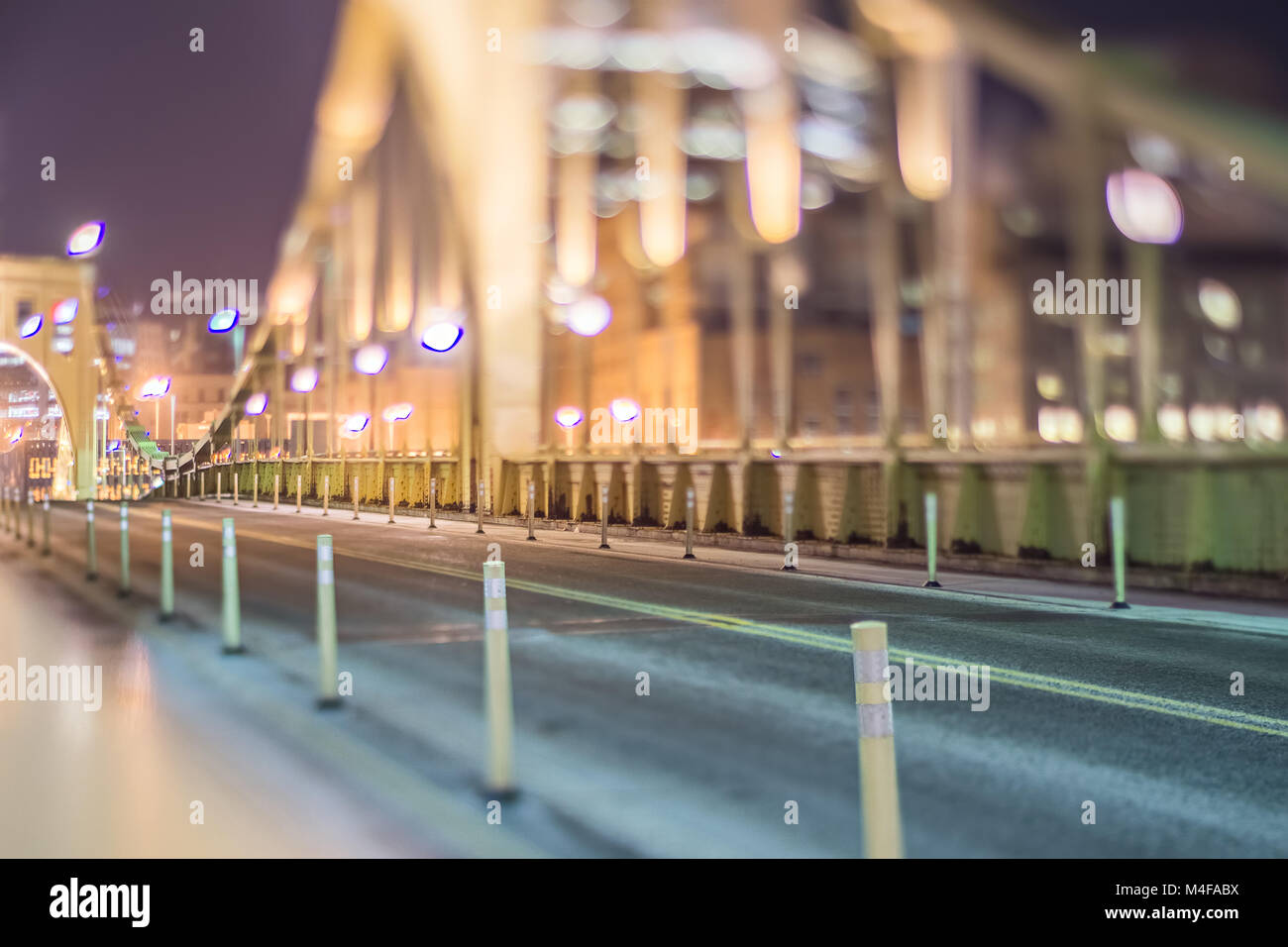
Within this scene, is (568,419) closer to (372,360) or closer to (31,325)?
(372,360)

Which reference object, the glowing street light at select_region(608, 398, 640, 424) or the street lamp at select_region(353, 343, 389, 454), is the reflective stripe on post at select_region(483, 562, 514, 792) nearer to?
the glowing street light at select_region(608, 398, 640, 424)

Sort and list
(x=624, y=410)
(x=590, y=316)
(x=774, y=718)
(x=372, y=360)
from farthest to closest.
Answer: (x=372, y=360), (x=590, y=316), (x=624, y=410), (x=774, y=718)

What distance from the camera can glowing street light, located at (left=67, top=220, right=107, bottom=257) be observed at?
8182 centimetres

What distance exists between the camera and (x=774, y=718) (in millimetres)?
6941

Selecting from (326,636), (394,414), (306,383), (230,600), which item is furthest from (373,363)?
(326,636)

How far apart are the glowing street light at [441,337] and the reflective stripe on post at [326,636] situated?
108ft

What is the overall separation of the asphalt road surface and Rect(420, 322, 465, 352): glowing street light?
28.5 meters

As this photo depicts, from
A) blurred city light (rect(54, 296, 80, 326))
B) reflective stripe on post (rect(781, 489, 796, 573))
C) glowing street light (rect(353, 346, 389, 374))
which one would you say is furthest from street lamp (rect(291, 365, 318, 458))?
reflective stripe on post (rect(781, 489, 796, 573))

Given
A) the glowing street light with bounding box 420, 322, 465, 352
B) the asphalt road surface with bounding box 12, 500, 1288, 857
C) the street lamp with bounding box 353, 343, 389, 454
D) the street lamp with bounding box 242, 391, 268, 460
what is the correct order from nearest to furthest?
1. the asphalt road surface with bounding box 12, 500, 1288, 857
2. the glowing street light with bounding box 420, 322, 465, 352
3. the street lamp with bounding box 353, 343, 389, 454
4. the street lamp with bounding box 242, 391, 268, 460

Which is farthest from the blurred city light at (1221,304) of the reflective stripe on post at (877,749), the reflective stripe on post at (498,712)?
the reflective stripe on post at (877,749)

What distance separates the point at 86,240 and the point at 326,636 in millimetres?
84958

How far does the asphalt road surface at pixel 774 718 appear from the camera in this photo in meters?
4.98
